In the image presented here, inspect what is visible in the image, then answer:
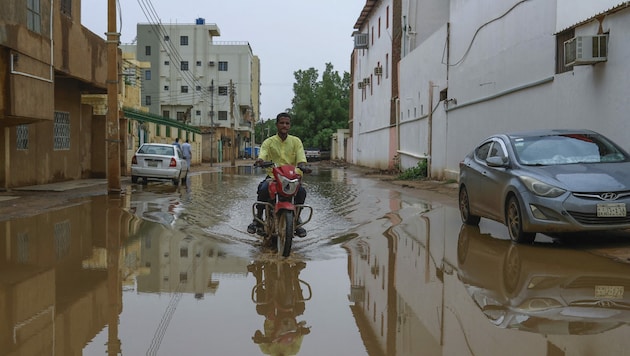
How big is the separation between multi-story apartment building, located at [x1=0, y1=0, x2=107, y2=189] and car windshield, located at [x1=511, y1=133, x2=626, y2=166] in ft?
36.4

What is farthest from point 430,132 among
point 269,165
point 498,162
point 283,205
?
point 283,205

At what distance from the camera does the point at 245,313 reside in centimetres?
488

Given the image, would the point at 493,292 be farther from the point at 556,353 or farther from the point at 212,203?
the point at 212,203

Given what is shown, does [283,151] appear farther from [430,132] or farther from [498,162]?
[430,132]

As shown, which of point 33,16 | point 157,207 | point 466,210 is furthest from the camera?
point 33,16

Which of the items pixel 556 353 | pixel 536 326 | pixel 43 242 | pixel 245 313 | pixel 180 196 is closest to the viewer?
pixel 556 353

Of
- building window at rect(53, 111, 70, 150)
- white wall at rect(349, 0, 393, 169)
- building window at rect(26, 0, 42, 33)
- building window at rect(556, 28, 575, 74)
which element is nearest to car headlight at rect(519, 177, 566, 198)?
building window at rect(556, 28, 575, 74)

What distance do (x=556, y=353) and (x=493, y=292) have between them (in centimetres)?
165

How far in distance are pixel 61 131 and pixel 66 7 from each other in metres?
4.57

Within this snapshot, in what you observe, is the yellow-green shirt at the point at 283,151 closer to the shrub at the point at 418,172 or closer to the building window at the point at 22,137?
the building window at the point at 22,137

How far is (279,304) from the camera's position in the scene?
5.16 m

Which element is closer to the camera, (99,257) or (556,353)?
(556,353)

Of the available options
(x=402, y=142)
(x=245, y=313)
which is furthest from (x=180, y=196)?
(x=402, y=142)

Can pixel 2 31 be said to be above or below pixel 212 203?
above
